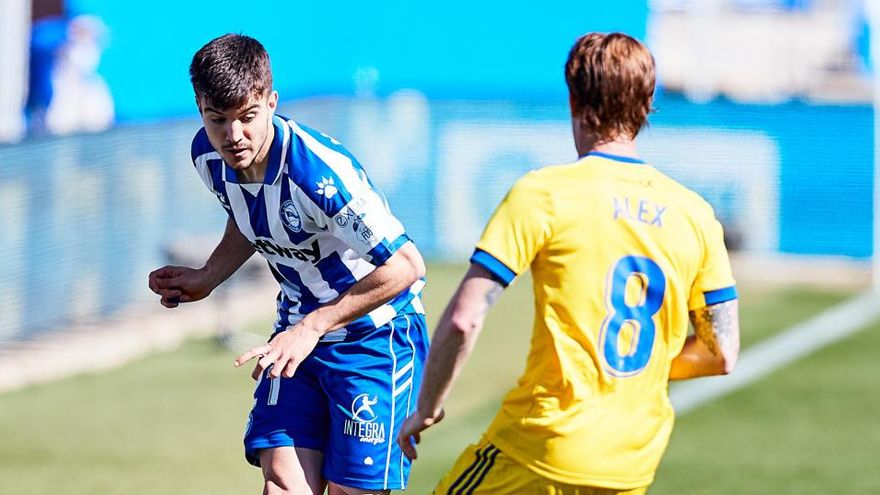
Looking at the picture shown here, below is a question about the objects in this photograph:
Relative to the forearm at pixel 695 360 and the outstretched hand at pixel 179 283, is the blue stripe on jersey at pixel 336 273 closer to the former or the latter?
the outstretched hand at pixel 179 283

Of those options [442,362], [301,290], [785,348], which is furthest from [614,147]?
[785,348]

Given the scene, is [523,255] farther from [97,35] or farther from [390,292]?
[97,35]

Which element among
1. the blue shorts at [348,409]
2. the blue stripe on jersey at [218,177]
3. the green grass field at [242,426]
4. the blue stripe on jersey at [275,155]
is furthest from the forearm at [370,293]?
the green grass field at [242,426]

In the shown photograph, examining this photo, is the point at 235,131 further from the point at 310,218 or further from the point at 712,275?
the point at 712,275

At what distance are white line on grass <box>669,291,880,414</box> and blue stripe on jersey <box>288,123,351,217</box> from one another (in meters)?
6.42

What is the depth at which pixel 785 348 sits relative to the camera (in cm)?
1390

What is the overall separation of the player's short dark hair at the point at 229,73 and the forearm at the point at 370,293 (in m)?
0.77

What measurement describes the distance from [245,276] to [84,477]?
6.07 m

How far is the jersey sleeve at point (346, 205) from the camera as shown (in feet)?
17.6

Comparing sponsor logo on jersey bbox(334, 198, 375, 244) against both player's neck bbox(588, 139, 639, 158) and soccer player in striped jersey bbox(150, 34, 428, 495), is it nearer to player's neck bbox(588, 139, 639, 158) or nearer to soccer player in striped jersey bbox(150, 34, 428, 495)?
soccer player in striped jersey bbox(150, 34, 428, 495)

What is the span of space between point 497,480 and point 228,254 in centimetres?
187

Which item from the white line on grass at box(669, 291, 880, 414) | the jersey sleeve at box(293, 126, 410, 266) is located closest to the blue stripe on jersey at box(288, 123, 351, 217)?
the jersey sleeve at box(293, 126, 410, 266)

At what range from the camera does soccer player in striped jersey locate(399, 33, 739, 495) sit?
4.36 metres

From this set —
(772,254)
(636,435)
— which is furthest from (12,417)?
(772,254)
